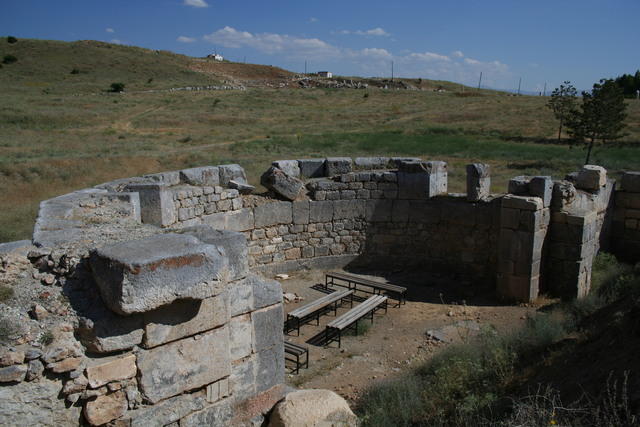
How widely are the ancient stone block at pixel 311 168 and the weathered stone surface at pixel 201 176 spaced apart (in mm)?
2149

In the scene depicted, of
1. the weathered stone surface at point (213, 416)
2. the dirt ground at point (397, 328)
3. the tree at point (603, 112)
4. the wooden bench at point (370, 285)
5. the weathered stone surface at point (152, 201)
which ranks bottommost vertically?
the dirt ground at point (397, 328)

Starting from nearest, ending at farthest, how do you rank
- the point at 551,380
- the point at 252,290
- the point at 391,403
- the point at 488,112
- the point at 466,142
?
the point at 252,290 → the point at 551,380 → the point at 391,403 → the point at 466,142 → the point at 488,112

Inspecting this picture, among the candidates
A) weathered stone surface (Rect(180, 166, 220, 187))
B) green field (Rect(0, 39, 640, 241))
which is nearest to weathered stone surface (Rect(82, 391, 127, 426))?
weathered stone surface (Rect(180, 166, 220, 187))

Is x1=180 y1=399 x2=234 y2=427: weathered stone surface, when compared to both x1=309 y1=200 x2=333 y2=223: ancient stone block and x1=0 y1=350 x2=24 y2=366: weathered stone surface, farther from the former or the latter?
x1=309 y1=200 x2=333 y2=223: ancient stone block

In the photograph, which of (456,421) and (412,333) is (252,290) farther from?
(412,333)

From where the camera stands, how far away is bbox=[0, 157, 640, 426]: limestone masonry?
314 centimetres

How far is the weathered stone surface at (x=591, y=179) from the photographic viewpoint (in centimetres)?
920

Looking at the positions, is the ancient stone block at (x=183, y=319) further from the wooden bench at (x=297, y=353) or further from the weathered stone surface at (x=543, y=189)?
the weathered stone surface at (x=543, y=189)

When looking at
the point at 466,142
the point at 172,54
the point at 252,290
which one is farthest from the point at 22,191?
the point at 172,54

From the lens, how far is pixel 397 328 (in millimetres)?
7984

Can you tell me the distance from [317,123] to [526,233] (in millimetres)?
30618

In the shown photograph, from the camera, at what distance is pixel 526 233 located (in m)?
8.45

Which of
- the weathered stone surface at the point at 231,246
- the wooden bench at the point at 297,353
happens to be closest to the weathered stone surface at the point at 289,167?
the wooden bench at the point at 297,353

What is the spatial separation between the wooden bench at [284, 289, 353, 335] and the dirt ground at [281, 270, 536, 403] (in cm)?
13
